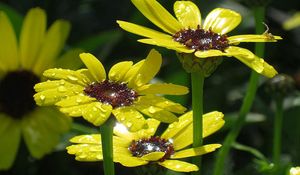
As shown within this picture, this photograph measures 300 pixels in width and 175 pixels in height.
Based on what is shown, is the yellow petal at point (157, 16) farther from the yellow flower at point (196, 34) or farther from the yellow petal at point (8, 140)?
the yellow petal at point (8, 140)

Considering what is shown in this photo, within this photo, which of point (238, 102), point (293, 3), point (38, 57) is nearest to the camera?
point (38, 57)

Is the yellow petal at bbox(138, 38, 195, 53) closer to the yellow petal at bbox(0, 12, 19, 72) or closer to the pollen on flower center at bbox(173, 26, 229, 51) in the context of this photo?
the pollen on flower center at bbox(173, 26, 229, 51)

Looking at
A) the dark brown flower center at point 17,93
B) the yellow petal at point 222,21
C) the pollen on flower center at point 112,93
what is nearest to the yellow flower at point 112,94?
the pollen on flower center at point 112,93

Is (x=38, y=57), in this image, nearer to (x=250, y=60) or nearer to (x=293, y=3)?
(x=250, y=60)

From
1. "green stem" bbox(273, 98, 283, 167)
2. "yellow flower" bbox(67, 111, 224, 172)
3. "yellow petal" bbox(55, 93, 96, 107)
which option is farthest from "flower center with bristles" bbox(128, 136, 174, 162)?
"green stem" bbox(273, 98, 283, 167)

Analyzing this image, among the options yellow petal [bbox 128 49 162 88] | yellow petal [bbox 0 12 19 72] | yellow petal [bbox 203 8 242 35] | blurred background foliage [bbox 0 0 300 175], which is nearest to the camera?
yellow petal [bbox 128 49 162 88]

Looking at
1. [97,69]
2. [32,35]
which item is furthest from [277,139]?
[32,35]

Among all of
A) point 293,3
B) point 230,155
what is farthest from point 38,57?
point 293,3
